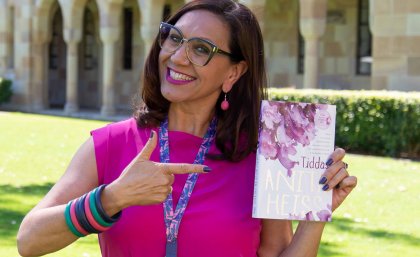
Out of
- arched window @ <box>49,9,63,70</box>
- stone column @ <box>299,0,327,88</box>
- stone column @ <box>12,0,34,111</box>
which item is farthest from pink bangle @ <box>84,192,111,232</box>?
arched window @ <box>49,9,63,70</box>

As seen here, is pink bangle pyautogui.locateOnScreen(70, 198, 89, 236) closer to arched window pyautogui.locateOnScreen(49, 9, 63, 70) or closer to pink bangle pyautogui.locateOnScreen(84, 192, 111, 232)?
pink bangle pyautogui.locateOnScreen(84, 192, 111, 232)

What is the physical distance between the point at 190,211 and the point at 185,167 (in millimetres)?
221

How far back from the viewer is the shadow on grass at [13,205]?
663 centimetres

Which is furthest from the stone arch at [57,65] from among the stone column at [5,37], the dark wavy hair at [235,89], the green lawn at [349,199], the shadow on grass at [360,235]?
the dark wavy hair at [235,89]

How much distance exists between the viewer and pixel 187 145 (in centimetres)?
269

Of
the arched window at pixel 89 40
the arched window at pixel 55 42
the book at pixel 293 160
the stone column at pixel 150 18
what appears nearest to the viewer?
the book at pixel 293 160

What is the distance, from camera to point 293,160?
2492 mm

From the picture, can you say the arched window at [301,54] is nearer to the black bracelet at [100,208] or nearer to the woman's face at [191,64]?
the woman's face at [191,64]

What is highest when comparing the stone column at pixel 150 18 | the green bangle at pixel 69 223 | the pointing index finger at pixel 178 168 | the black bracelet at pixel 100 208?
the stone column at pixel 150 18

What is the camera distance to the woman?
2.37 m

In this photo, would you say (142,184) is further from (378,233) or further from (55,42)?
(55,42)

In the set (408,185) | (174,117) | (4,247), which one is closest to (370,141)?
(408,185)

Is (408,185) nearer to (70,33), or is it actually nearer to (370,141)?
(370,141)

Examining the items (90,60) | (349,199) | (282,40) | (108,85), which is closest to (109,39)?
(108,85)
